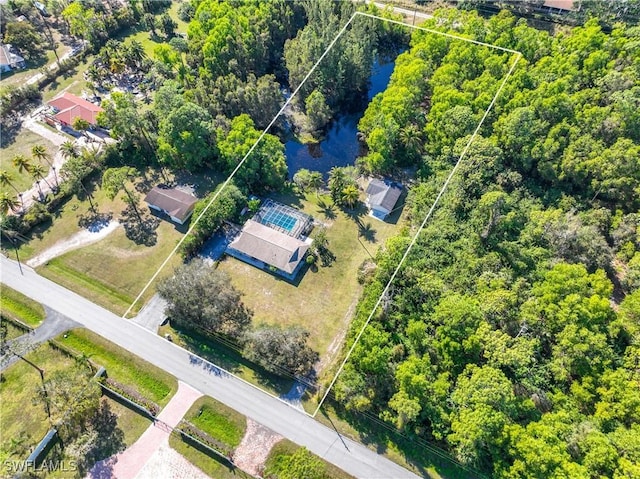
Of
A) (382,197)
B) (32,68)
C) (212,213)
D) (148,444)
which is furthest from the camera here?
(32,68)

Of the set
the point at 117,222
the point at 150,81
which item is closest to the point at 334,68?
the point at 150,81

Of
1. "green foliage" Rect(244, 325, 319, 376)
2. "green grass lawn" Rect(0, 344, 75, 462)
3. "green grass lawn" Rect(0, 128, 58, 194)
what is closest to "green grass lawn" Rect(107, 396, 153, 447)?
"green grass lawn" Rect(0, 344, 75, 462)

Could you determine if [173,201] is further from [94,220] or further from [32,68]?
[32,68]

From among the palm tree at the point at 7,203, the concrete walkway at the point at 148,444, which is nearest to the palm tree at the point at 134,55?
the palm tree at the point at 7,203

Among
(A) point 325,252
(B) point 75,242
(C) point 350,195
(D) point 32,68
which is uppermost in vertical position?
(C) point 350,195

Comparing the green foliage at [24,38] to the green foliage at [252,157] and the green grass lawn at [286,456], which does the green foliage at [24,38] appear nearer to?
the green foliage at [252,157]

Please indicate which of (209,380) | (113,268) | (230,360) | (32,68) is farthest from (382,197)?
(32,68)
